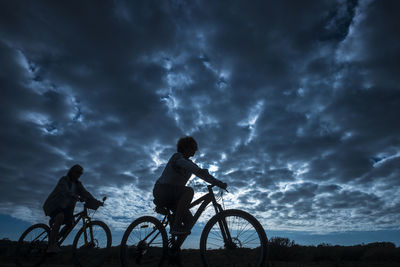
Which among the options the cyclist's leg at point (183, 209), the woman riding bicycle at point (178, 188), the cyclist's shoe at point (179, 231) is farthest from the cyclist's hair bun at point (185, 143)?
the cyclist's shoe at point (179, 231)

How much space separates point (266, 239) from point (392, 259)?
10.6m

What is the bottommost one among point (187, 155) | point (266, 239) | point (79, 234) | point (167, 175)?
point (266, 239)

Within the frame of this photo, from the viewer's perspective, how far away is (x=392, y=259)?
11102 mm

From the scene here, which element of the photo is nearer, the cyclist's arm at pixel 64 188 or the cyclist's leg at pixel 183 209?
the cyclist's leg at pixel 183 209

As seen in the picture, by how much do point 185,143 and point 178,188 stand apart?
995 mm

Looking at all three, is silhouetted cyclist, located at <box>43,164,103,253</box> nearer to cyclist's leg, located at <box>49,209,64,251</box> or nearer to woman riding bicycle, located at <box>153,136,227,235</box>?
cyclist's leg, located at <box>49,209,64,251</box>

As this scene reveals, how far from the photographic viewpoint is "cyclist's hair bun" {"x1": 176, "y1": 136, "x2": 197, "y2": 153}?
18.8ft

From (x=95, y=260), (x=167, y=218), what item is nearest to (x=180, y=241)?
(x=167, y=218)

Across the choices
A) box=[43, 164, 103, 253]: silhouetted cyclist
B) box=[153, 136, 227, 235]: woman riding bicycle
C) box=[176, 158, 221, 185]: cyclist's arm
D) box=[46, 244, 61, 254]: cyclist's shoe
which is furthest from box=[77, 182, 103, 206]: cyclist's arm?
box=[176, 158, 221, 185]: cyclist's arm

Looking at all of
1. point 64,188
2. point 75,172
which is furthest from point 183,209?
point 75,172

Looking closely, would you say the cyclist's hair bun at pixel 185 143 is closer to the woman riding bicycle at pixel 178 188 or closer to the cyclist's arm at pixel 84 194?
the woman riding bicycle at pixel 178 188

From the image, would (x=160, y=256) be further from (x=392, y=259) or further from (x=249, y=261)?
(x=392, y=259)

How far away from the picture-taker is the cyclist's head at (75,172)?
826 centimetres

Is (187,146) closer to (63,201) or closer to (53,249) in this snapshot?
(63,201)
